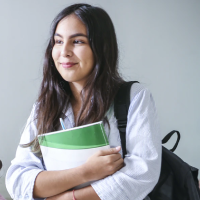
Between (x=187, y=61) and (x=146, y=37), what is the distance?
1.20 feet

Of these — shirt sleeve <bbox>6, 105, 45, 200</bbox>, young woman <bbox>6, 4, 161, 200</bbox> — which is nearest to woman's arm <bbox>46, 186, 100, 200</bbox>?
young woman <bbox>6, 4, 161, 200</bbox>

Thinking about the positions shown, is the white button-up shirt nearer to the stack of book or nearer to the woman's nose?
the stack of book

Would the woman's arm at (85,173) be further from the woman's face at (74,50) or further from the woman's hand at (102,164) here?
the woman's face at (74,50)

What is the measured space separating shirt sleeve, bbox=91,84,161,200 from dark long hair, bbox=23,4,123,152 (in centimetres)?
12

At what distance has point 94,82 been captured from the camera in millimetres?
949

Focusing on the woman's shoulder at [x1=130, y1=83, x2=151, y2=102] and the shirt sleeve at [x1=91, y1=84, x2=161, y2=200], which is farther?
the woman's shoulder at [x1=130, y1=83, x2=151, y2=102]

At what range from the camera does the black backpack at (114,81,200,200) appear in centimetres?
82

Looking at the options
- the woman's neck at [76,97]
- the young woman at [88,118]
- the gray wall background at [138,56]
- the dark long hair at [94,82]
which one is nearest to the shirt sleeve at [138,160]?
the young woman at [88,118]

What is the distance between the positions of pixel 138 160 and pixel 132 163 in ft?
0.07

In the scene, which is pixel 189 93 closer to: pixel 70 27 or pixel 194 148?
pixel 194 148

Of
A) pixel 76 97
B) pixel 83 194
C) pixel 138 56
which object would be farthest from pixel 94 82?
pixel 138 56

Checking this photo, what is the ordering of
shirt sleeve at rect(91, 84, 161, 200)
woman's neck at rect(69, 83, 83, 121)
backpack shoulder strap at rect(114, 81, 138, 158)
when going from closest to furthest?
1. shirt sleeve at rect(91, 84, 161, 200)
2. backpack shoulder strap at rect(114, 81, 138, 158)
3. woman's neck at rect(69, 83, 83, 121)

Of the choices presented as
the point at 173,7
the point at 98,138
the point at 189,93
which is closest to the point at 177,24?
the point at 173,7

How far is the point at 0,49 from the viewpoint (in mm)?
1675
